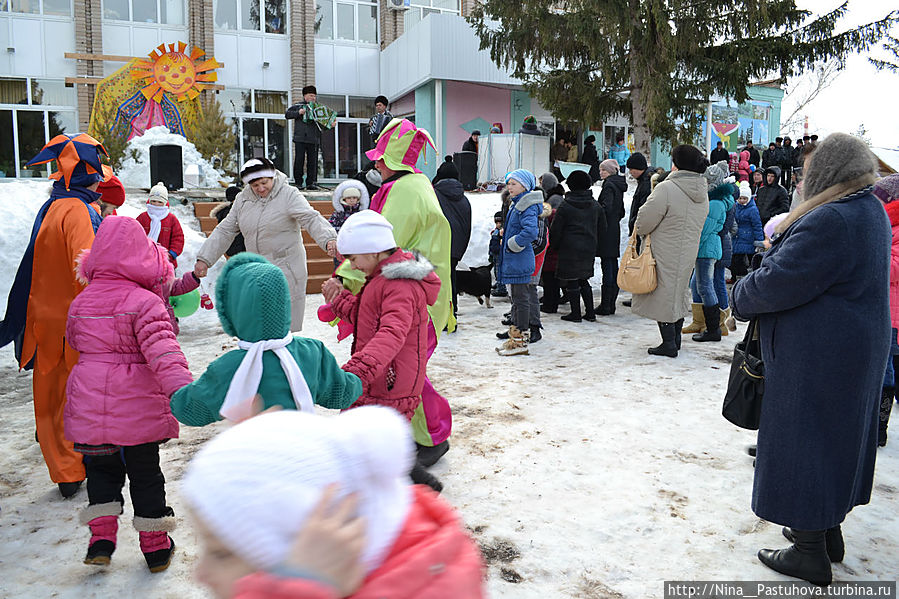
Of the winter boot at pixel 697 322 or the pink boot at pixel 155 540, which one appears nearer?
the pink boot at pixel 155 540

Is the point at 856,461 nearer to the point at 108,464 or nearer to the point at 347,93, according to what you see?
the point at 108,464

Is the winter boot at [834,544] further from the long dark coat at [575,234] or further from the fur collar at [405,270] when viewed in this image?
the long dark coat at [575,234]

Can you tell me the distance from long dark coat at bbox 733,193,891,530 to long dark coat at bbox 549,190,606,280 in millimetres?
5582

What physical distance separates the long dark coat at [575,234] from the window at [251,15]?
1732 centimetres

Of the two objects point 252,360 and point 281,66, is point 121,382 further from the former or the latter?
point 281,66

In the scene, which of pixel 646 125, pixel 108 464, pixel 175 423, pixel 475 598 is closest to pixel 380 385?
pixel 175 423

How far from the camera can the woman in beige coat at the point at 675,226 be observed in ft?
21.0

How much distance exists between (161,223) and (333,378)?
540 centimetres

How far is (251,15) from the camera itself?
73.1ft

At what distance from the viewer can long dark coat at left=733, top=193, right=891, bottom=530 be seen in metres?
2.59

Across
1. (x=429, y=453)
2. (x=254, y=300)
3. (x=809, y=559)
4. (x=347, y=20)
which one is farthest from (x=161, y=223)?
(x=347, y=20)

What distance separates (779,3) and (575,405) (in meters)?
14.4

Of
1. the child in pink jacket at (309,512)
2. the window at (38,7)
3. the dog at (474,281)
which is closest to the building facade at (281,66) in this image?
the window at (38,7)

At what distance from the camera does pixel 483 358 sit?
681 centimetres
